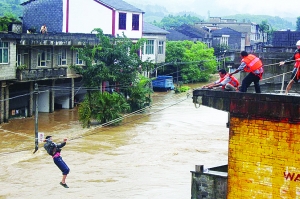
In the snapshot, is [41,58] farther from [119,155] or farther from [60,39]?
[119,155]

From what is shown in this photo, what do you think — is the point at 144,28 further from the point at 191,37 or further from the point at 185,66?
the point at 191,37

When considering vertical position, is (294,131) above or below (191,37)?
below

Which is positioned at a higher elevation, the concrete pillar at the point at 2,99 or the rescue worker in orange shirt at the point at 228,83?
the rescue worker in orange shirt at the point at 228,83

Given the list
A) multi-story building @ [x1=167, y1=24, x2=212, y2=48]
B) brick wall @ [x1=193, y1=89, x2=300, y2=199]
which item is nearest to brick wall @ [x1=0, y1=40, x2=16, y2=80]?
brick wall @ [x1=193, y1=89, x2=300, y2=199]

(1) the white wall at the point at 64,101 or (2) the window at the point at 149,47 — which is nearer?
(1) the white wall at the point at 64,101

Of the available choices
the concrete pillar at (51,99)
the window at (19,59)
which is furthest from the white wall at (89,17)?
the window at (19,59)

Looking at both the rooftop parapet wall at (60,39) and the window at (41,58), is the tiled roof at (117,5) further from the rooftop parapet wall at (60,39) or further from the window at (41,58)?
the window at (41,58)

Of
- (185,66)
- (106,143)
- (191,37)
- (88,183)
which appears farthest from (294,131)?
(191,37)

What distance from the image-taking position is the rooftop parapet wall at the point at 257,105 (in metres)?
11.0

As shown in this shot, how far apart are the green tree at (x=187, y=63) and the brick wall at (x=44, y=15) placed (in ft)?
46.1

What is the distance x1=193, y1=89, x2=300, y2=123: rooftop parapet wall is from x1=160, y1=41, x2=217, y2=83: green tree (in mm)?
39503

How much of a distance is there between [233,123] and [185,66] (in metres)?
41.7

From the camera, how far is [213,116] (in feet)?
114

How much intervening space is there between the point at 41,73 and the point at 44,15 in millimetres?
9265
